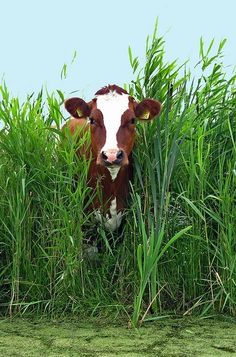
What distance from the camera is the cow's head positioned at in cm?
442

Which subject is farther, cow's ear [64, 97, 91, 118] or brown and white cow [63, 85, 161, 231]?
cow's ear [64, 97, 91, 118]

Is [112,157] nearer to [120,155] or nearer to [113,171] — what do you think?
[120,155]

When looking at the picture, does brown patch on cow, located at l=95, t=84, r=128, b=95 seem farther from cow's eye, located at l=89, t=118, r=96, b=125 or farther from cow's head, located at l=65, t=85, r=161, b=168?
cow's eye, located at l=89, t=118, r=96, b=125

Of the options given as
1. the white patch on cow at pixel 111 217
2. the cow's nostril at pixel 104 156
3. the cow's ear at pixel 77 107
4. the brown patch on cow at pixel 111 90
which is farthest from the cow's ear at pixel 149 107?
the white patch on cow at pixel 111 217

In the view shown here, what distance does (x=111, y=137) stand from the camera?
14.8ft

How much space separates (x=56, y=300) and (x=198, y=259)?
100 centimetres

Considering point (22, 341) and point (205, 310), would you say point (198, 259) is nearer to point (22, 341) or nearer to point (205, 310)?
point (205, 310)

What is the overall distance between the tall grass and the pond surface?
15cm

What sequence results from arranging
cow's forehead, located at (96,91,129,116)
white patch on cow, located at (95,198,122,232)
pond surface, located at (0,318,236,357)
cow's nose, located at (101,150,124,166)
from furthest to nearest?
white patch on cow, located at (95,198,122,232), cow's forehead, located at (96,91,129,116), cow's nose, located at (101,150,124,166), pond surface, located at (0,318,236,357)

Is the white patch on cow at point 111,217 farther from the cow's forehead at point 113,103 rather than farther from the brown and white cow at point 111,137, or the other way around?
the cow's forehead at point 113,103

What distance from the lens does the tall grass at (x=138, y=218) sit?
450 cm

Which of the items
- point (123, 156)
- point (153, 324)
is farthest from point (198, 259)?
point (123, 156)

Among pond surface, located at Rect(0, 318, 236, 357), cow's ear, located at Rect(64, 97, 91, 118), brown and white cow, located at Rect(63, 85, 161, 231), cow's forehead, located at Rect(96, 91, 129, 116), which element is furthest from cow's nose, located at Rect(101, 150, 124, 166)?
pond surface, located at Rect(0, 318, 236, 357)

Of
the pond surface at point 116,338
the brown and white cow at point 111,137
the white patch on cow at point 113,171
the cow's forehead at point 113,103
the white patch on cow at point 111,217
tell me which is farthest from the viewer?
the white patch on cow at point 111,217
